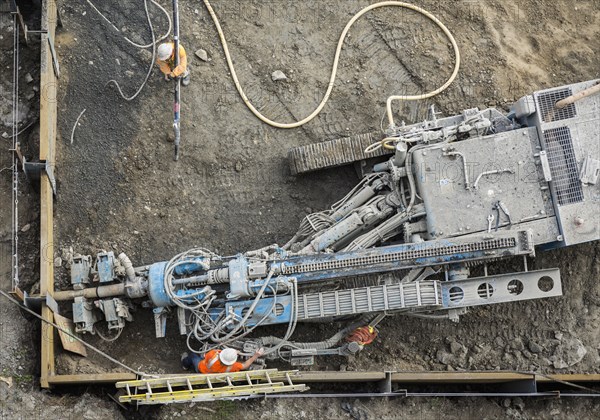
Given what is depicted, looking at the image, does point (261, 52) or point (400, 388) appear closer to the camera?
point (400, 388)

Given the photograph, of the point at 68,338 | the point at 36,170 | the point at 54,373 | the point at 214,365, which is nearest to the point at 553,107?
the point at 214,365

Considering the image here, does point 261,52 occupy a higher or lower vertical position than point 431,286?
higher

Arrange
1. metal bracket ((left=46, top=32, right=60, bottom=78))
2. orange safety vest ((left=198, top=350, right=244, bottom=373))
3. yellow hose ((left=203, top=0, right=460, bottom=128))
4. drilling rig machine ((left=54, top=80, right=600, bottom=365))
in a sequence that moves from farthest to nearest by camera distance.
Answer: yellow hose ((left=203, top=0, right=460, bottom=128)) → metal bracket ((left=46, top=32, right=60, bottom=78)) → drilling rig machine ((left=54, top=80, right=600, bottom=365)) → orange safety vest ((left=198, top=350, right=244, bottom=373))

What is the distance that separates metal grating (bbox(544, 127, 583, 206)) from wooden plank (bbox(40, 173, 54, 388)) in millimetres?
8065

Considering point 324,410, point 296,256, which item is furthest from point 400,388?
point 296,256

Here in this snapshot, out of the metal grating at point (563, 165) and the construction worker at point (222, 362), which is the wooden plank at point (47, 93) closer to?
the construction worker at point (222, 362)

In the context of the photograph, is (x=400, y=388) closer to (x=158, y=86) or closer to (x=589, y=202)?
(x=589, y=202)

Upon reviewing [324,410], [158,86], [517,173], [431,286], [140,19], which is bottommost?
[324,410]

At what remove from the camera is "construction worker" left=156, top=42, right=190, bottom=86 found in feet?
64.1

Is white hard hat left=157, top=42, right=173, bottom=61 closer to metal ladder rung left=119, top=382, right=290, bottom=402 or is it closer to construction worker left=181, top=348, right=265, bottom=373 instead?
construction worker left=181, top=348, right=265, bottom=373

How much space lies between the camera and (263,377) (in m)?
18.3

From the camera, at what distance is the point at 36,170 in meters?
19.3

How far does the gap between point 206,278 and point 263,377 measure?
1851 millimetres

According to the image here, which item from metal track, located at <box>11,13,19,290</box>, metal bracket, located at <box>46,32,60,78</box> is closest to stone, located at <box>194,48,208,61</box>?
metal bracket, located at <box>46,32,60,78</box>
